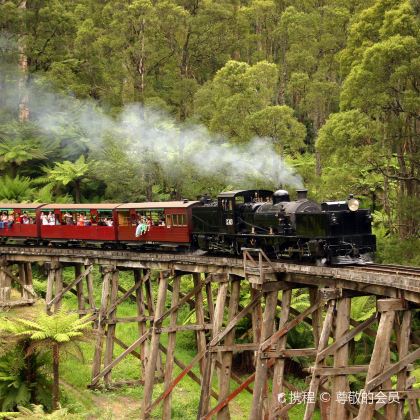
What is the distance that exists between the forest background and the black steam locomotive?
4.21 metres

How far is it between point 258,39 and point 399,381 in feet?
123

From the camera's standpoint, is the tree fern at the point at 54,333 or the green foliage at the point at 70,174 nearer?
the tree fern at the point at 54,333

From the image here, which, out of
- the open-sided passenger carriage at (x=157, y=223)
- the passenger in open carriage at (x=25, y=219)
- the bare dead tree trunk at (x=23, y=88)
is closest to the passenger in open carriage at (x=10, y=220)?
the passenger in open carriage at (x=25, y=219)

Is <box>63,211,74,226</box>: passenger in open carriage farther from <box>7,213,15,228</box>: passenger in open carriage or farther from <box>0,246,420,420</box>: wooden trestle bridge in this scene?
<box>7,213,15,228</box>: passenger in open carriage

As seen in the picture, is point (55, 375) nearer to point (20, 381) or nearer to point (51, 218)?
point (20, 381)

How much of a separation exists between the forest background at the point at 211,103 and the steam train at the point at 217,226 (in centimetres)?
438

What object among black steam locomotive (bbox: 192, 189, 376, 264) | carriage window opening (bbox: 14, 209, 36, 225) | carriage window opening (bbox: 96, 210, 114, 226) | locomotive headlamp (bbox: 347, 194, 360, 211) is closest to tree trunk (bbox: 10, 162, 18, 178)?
carriage window opening (bbox: 14, 209, 36, 225)

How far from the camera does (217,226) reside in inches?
830

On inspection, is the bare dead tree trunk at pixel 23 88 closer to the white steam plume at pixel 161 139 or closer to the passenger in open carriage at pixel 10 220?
the white steam plume at pixel 161 139

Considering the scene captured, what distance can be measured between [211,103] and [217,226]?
499 inches

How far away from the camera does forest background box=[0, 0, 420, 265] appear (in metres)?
22.7

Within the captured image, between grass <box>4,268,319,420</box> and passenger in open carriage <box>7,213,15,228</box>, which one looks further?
passenger in open carriage <box>7,213,15,228</box>

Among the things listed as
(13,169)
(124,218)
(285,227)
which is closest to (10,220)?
(124,218)

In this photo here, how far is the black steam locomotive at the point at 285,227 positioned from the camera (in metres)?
17.2
